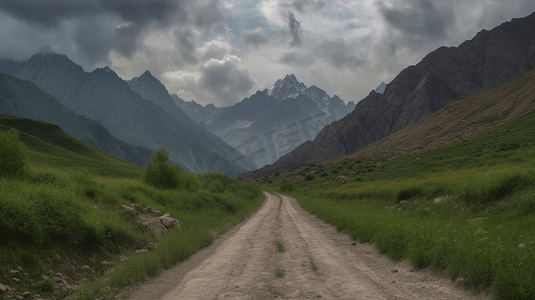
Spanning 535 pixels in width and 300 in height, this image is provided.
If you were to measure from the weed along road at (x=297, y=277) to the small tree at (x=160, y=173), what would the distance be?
20250 millimetres

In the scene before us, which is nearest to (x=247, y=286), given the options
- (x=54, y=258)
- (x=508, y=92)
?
(x=54, y=258)

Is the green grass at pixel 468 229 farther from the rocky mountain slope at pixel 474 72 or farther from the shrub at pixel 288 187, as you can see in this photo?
the rocky mountain slope at pixel 474 72

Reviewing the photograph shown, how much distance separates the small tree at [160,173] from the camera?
31641mm

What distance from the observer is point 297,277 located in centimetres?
863

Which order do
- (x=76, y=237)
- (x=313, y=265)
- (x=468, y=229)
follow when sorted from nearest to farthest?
(x=313, y=265) < (x=468, y=229) < (x=76, y=237)

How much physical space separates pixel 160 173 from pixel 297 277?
2709 centimetres

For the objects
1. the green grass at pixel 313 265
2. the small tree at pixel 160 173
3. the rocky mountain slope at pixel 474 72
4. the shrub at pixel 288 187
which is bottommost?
the shrub at pixel 288 187

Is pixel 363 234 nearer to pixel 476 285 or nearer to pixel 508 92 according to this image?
pixel 476 285

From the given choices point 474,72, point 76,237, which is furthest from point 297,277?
point 474,72

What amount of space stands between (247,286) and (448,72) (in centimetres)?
23521

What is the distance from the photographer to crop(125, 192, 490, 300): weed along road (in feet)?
24.0

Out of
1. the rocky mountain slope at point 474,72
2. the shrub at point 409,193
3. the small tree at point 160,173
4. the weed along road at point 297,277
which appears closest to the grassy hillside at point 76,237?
the weed along road at point 297,277

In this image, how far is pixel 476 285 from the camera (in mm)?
7156

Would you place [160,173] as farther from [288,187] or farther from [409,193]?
[288,187]
